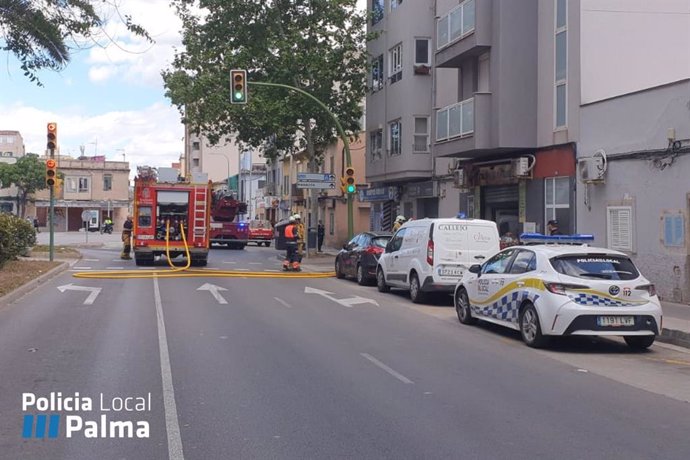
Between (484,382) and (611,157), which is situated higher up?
(611,157)

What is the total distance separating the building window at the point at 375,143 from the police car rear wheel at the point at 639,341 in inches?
903

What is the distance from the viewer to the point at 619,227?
18.5 metres

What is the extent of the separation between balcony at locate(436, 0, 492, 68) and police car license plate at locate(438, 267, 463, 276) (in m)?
9.14

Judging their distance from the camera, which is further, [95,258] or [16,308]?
[95,258]

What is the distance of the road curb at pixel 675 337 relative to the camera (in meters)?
12.0

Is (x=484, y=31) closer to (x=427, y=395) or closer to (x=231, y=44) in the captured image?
(x=231, y=44)

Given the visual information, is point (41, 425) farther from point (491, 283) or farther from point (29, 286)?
point (29, 286)

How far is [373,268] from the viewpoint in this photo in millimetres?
21500

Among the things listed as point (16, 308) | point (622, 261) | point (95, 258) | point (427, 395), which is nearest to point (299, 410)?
point (427, 395)

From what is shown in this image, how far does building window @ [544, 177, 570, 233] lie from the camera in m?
20.8

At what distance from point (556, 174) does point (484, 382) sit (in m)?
13.5

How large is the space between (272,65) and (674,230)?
21.6m

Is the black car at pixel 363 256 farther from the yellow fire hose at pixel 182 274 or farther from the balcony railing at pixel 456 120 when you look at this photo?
the balcony railing at pixel 456 120
